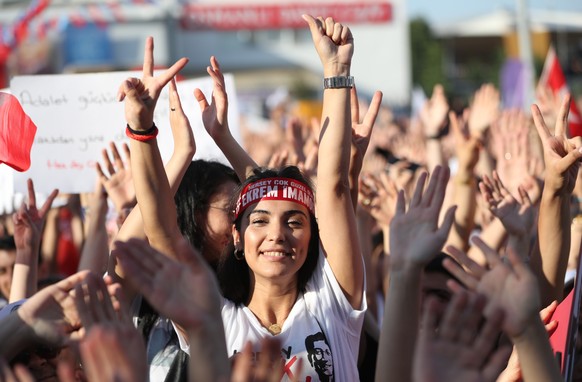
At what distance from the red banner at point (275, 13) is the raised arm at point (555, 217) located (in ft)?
163

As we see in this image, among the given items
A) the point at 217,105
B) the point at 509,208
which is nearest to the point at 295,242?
the point at 217,105

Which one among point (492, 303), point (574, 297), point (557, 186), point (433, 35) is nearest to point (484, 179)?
point (557, 186)

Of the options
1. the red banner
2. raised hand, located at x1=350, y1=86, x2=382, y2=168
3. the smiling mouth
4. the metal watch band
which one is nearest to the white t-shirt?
the smiling mouth

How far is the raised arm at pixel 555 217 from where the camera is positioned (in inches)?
136

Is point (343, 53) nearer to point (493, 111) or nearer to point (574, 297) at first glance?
point (574, 297)

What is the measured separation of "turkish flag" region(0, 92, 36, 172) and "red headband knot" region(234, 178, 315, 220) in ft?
2.93

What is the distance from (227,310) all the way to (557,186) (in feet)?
4.02

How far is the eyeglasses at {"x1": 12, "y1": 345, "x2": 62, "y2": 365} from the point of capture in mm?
2568

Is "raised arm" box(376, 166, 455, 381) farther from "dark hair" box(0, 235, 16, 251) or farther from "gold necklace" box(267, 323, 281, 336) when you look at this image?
"dark hair" box(0, 235, 16, 251)

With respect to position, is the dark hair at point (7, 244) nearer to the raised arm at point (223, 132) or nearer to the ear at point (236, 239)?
the raised arm at point (223, 132)

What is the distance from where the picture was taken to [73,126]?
4.78 meters

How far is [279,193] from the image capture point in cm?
320

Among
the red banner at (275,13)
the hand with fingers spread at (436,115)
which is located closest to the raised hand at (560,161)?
the hand with fingers spread at (436,115)

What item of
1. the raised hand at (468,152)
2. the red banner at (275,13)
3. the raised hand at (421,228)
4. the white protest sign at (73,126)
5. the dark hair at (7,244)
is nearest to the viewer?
the raised hand at (421,228)
